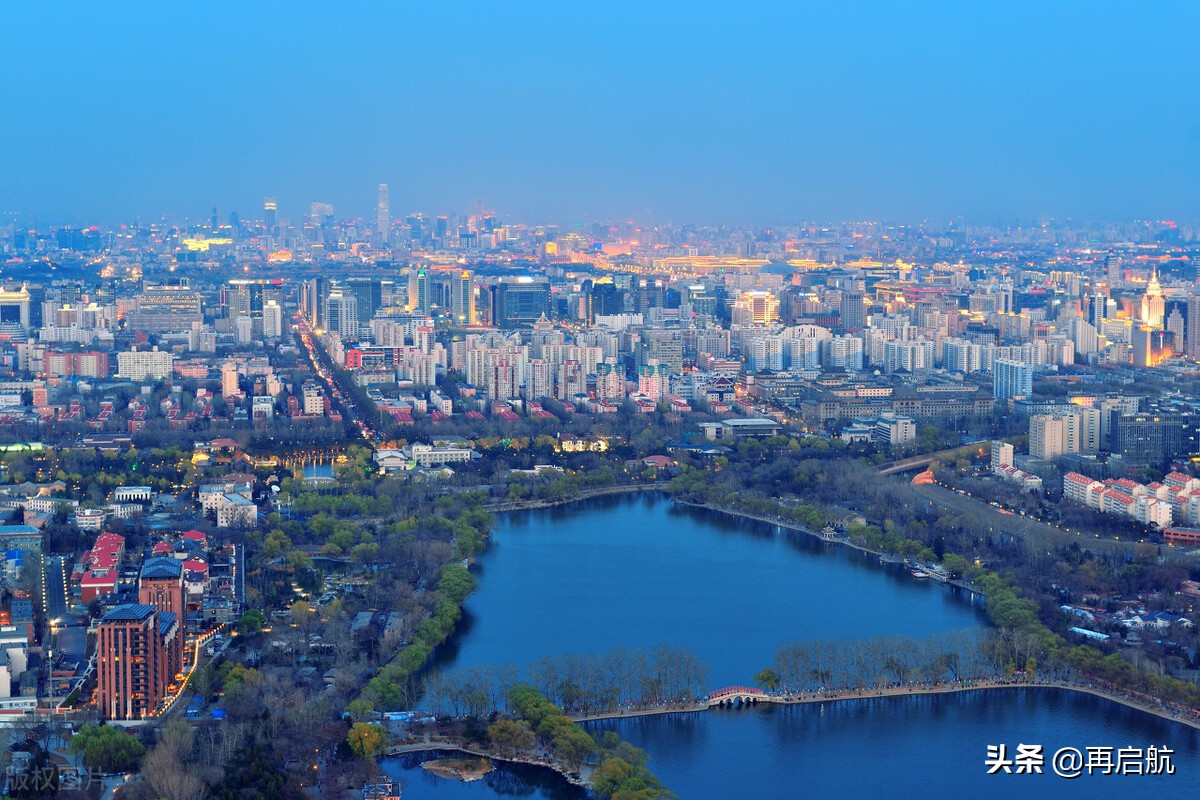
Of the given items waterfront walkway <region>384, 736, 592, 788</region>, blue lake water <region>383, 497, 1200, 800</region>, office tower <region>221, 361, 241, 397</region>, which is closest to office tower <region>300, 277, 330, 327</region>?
office tower <region>221, 361, 241, 397</region>

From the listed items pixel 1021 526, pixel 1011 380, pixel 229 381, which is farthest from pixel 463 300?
pixel 1021 526

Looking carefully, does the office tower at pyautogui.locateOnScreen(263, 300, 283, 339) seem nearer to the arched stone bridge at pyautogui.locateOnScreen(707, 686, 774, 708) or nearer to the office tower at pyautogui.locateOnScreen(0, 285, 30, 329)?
the office tower at pyautogui.locateOnScreen(0, 285, 30, 329)

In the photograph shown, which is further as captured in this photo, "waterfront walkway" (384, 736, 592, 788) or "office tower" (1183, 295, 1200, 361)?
"office tower" (1183, 295, 1200, 361)

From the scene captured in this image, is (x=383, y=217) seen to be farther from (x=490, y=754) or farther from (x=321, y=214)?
(x=490, y=754)

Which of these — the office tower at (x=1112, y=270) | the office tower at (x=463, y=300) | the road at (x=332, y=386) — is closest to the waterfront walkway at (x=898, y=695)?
the road at (x=332, y=386)

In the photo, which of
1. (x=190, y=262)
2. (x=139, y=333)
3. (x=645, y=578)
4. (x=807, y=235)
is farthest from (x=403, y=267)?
(x=645, y=578)

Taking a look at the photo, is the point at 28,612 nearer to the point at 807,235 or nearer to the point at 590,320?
the point at 590,320
